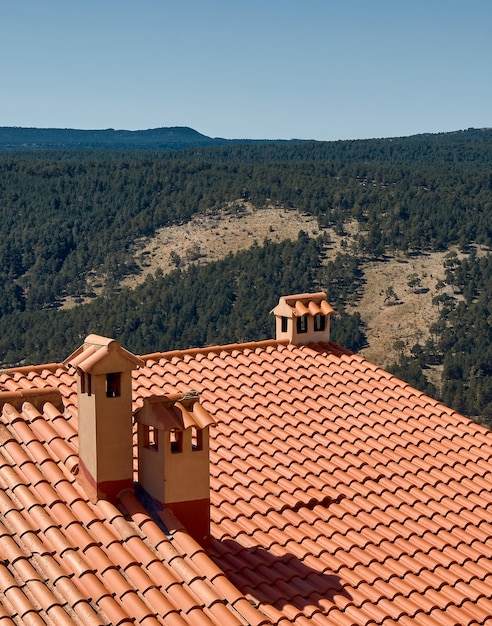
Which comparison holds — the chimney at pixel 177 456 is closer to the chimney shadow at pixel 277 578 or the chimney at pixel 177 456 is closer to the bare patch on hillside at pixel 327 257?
the chimney shadow at pixel 277 578

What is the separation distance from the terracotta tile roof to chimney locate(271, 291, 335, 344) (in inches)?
6.1

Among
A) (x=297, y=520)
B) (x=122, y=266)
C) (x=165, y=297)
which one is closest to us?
(x=297, y=520)

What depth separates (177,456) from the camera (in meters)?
8.29

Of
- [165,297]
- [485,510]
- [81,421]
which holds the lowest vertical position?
[165,297]

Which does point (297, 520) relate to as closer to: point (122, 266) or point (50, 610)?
point (50, 610)

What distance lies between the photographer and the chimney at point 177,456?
325 inches

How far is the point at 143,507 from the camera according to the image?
843cm

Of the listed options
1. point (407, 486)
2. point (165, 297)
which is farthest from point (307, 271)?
point (407, 486)

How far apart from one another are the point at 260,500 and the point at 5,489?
2.77m

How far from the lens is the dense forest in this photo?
85.3 metres

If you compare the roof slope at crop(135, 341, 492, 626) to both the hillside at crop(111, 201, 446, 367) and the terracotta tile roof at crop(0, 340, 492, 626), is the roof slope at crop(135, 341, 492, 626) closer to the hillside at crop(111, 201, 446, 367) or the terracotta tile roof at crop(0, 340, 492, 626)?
the terracotta tile roof at crop(0, 340, 492, 626)

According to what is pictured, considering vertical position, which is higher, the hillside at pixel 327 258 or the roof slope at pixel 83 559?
the roof slope at pixel 83 559

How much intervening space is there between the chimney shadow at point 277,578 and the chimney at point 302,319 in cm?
495

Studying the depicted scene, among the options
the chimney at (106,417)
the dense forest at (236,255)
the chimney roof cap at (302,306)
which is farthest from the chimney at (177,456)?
the dense forest at (236,255)
